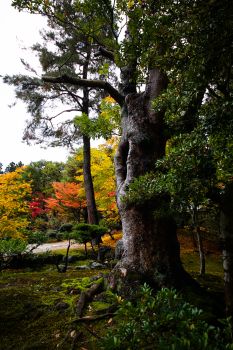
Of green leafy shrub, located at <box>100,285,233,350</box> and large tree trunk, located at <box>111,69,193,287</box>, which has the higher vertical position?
large tree trunk, located at <box>111,69,193,287</box>

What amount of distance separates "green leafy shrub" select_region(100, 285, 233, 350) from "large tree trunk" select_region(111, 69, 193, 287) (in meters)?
2.41

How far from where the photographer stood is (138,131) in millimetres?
5043

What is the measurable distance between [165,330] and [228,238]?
2479 millimetres

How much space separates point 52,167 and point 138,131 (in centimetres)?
2245

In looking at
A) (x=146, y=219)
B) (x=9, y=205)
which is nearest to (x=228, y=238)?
(x=146, y=219)

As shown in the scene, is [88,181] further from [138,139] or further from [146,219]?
[146,219]

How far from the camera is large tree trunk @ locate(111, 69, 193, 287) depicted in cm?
420

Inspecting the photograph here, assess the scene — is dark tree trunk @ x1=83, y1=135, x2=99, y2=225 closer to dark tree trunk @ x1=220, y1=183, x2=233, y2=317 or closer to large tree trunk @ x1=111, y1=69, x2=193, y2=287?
large tree trunk @ x1=111, y1=69, x2=193, y2=287

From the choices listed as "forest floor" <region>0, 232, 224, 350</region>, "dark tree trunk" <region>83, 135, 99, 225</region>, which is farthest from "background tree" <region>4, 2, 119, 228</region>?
"forest floor" <region>0, 232, 224, 350</region>

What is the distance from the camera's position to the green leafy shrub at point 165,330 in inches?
48.8

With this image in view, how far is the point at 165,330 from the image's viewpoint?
1542mm

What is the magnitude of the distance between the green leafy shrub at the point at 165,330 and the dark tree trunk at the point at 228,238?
7.08 ft

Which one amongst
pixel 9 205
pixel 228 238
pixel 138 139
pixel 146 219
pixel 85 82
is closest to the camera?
pixel 228 238

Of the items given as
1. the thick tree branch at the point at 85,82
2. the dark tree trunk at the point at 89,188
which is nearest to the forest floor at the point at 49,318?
the thick tree branch at the point at 85,82
